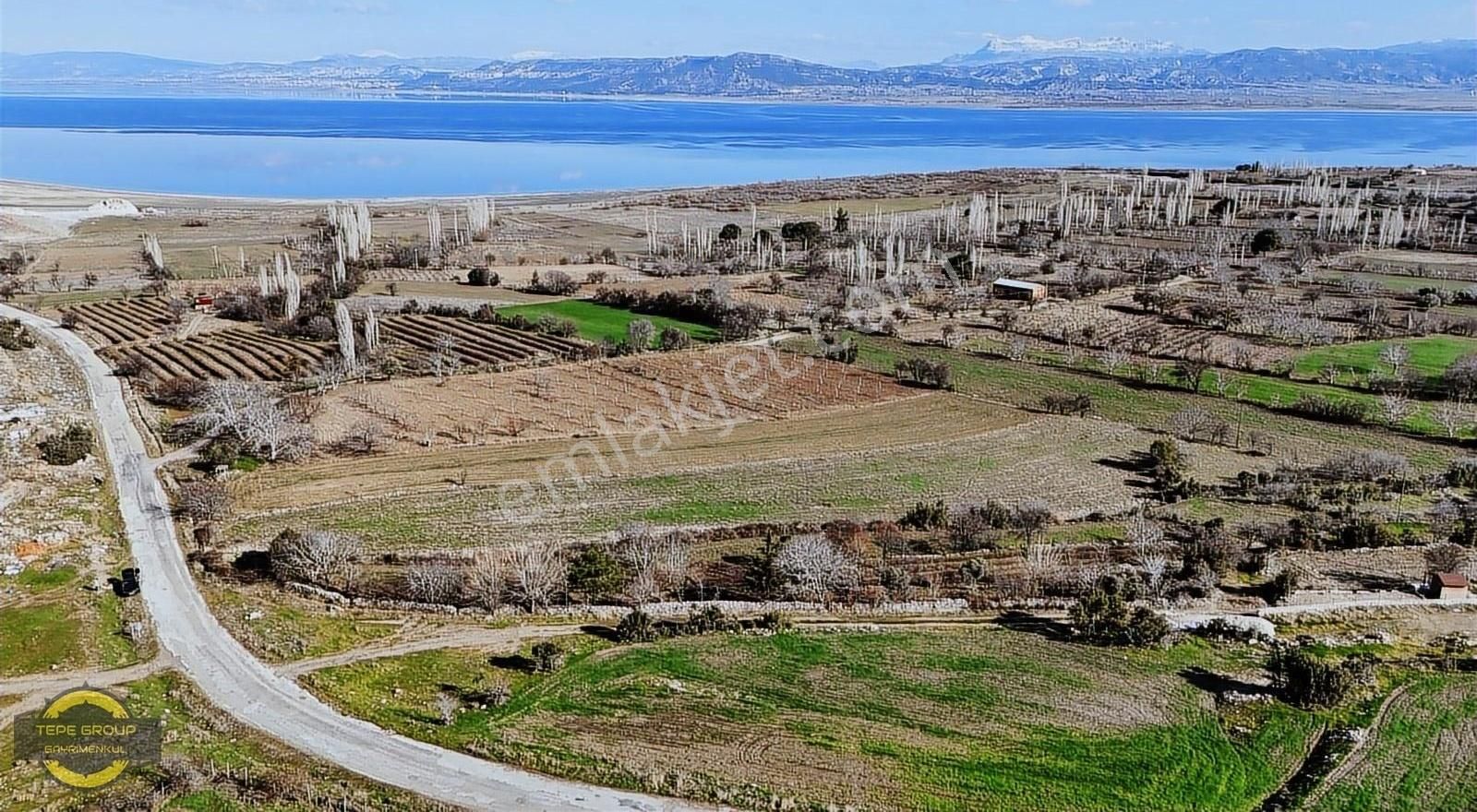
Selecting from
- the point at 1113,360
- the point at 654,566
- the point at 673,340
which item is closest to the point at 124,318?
the point at 673,340

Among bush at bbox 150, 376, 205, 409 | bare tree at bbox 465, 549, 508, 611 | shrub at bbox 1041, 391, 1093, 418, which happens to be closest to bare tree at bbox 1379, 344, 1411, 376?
shrub at bbox 1041, 391, 1093, 418

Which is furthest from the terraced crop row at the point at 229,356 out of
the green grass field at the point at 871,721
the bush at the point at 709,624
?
the bush at the point at 709,624

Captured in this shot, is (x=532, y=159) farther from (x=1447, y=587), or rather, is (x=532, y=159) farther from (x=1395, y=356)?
(x=1447, y=587)

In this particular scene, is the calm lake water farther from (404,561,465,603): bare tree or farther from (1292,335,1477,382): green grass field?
(404,561,465,603): bare tree

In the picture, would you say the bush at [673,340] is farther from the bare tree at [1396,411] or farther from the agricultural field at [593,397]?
the bare tree at [1396,411]

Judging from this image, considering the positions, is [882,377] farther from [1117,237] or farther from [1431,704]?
[1117,237]

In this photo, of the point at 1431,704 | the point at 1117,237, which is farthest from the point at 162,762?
the point at 1117,237
